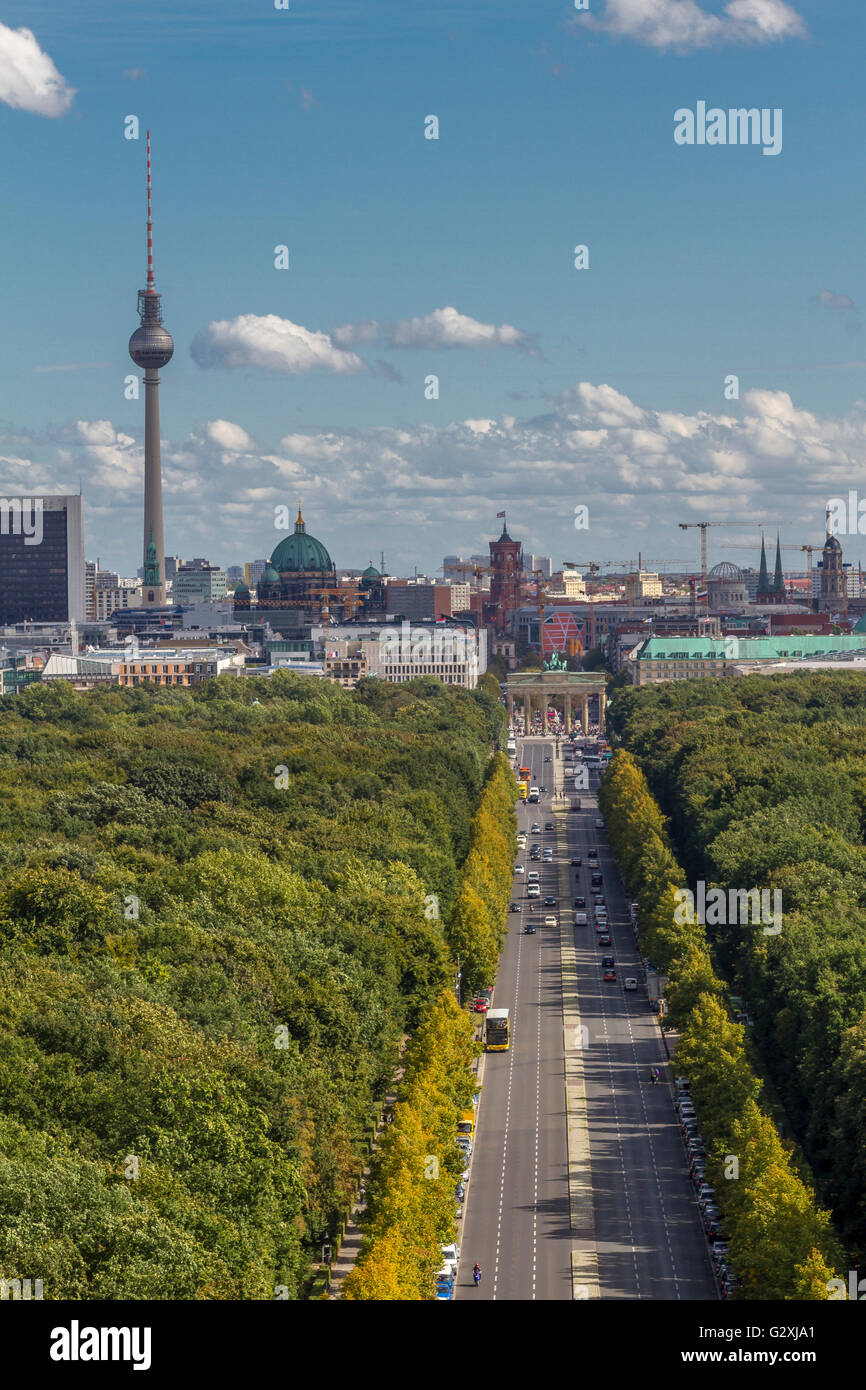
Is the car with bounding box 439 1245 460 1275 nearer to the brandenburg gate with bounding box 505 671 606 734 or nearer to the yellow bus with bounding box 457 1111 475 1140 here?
the yellow bus with bounding box 457 1111 475 1140

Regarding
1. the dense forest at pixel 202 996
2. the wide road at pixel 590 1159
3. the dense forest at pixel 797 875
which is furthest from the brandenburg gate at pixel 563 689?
the wide road at pixel 590 1159

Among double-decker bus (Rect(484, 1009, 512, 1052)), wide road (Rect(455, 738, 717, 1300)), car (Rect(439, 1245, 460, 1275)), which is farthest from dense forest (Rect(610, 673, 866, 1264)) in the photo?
car (Rect(439, 1245, 460, 1275))

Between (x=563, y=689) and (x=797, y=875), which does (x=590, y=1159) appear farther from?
(x=563, y=689)

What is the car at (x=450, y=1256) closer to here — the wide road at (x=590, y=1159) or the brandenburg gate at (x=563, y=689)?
the wide road at (x=590, y=1159)

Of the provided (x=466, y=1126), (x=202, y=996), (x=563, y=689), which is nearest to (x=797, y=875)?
(x=466, y=1126)
